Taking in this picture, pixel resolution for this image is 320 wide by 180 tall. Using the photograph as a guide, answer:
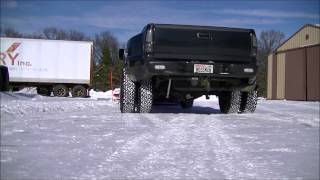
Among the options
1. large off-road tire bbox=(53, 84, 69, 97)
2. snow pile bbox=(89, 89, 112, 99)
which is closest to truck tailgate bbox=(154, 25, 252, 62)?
snow pile bbox=(89, 89, 112, 99)

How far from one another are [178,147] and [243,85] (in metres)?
2.81

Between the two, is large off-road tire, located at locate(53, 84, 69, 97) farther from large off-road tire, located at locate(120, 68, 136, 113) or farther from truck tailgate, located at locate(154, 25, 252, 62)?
truck tailgate, located at locate(154, 25, 252, 62)

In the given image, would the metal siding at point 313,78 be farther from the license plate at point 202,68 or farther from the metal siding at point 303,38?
the metal siding at point 303,38

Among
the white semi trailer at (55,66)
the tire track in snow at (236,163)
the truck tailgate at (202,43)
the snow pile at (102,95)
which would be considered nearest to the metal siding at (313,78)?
the truck tailgate at (202,43)

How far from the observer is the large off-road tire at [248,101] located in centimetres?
623

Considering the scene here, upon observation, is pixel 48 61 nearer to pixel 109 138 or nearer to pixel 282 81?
pixel 282 81

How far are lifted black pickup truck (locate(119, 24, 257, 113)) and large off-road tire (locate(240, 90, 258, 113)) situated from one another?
400 mm

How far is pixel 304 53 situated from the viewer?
7008 millimetres

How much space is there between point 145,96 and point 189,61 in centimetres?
90

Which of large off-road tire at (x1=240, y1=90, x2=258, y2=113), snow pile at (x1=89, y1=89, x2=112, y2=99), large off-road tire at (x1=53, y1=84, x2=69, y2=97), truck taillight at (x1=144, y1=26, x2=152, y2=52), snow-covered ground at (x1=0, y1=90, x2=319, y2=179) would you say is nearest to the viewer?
snow-covered ground at (x1=0, y1=90, x2=319, y2=179)

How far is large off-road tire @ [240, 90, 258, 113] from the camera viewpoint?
20.5 ft

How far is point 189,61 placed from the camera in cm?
527

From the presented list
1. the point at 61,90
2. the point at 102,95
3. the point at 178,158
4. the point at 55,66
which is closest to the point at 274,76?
the point at 178,158

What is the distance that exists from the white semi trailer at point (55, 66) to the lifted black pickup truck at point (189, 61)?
50.3 feet
